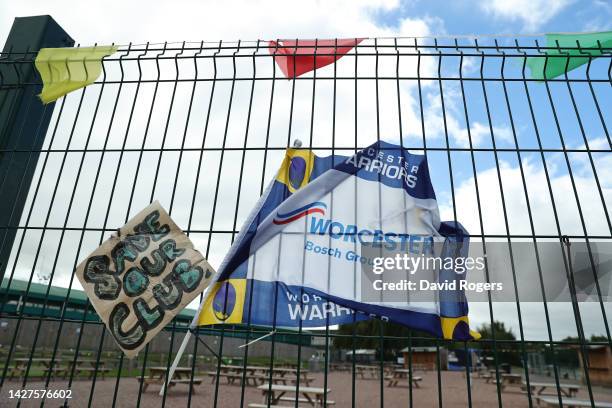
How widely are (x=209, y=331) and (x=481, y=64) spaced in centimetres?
419

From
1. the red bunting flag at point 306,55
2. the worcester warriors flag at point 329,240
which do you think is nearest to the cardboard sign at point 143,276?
the worcester warriors flag at point 329,240

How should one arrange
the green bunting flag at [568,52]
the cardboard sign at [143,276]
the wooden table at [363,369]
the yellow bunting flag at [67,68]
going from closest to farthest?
the cardboard sign at [143,276] → the green bunting flag at [568,52] → the yellow bunting flag at [67,68] → the wooden table at [363,369]

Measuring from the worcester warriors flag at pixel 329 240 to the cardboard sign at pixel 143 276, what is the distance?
349mm

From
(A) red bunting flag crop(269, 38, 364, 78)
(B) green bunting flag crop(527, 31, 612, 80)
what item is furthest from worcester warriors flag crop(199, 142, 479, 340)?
(B) green bunting flag crop(527, 31, 612, 80)

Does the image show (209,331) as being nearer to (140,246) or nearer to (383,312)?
(140,246)

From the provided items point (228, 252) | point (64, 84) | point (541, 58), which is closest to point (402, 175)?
point (228, 252)

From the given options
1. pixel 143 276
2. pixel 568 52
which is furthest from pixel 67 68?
pixel 568 52

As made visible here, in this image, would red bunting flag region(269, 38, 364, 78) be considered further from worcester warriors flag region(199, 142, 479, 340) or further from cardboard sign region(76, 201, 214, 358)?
cardboard sign region(76, 201, 214, 358)

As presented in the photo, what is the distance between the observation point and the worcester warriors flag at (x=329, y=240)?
3.85m

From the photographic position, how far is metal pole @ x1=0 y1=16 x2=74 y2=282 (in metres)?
4.98

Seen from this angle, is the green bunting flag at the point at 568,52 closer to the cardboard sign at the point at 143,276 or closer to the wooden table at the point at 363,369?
the cardboard sign at the point at 143,276

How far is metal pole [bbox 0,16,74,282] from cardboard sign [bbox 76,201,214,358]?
1.40m

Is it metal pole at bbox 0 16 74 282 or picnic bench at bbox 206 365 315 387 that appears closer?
metal pole at bbox 0 16 74 282

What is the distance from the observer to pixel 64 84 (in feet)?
17.4
